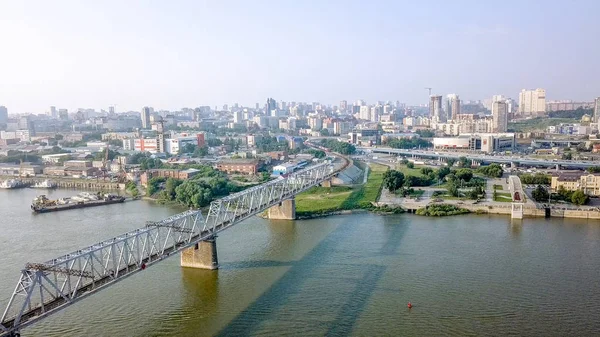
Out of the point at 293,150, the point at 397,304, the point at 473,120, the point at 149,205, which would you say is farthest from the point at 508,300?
the point at 473,120

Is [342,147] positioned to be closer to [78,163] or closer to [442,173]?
[442,173]

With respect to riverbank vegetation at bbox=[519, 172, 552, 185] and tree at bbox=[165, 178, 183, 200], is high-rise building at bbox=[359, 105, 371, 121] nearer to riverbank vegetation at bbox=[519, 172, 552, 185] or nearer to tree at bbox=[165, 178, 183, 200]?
riverbank vegetation at bbox=[519, 172, 552, 185]

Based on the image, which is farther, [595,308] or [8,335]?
[595,308]

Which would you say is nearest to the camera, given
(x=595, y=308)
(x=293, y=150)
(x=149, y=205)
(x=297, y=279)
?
(x=595, y=308)

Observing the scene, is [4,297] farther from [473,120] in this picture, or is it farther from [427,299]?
[473,120]

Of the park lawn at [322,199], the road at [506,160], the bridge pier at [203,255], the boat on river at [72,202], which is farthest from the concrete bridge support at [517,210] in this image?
the boat on river at [72,202]

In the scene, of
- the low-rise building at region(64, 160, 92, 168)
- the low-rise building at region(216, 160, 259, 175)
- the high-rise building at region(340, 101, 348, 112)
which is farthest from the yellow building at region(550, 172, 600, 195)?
the high-rise building at region(340, 101, 348, 112)

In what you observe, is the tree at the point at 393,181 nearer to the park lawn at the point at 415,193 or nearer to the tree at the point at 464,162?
the park lawn at the point at 415,193
